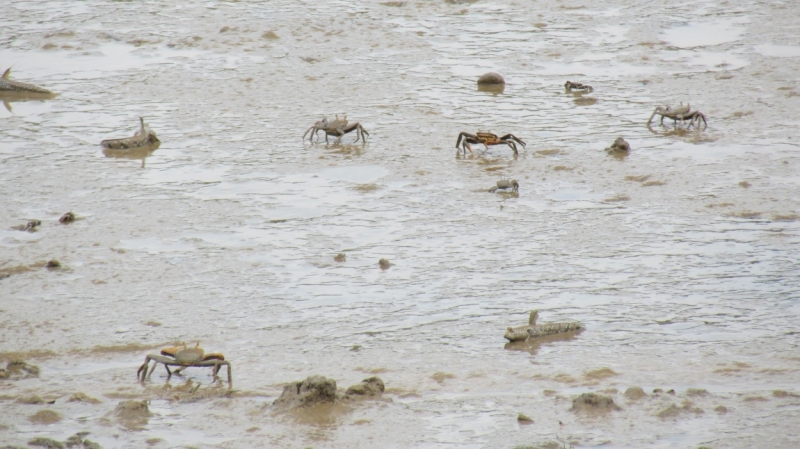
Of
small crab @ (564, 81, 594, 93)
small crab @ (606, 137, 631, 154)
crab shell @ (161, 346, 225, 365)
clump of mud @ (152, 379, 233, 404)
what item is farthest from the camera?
small crab @ (564, 81, 594, 93)

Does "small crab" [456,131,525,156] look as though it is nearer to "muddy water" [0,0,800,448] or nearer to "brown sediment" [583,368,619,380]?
"muddy water" [0,0,800,448]

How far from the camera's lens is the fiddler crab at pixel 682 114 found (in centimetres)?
1201

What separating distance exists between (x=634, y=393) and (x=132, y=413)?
10.0 feet

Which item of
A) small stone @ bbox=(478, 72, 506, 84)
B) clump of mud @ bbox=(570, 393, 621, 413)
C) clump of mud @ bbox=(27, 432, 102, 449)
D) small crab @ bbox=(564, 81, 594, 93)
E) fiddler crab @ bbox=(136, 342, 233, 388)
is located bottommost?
clump of mud @ bbox=(27, 432, 102, 449)

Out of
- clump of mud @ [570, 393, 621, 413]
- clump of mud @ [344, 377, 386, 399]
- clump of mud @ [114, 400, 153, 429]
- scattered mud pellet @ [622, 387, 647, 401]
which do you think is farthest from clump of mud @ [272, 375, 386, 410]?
scattered mud pellet @ [622, 387, 647, 401]

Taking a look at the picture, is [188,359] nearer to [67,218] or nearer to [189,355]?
[189,355]

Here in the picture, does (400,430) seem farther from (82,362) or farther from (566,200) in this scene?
(566,200)

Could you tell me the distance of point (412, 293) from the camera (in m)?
8.06

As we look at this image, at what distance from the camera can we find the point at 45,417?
236 inches

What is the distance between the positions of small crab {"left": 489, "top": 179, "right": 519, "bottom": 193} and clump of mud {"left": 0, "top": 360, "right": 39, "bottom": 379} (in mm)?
5098

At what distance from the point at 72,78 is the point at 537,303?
909 cm

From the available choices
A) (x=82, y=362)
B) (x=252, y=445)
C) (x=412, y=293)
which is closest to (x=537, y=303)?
(x=412, y=293)

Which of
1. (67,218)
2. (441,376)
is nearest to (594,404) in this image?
(441,376)

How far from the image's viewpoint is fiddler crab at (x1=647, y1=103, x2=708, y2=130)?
39.4 feet
